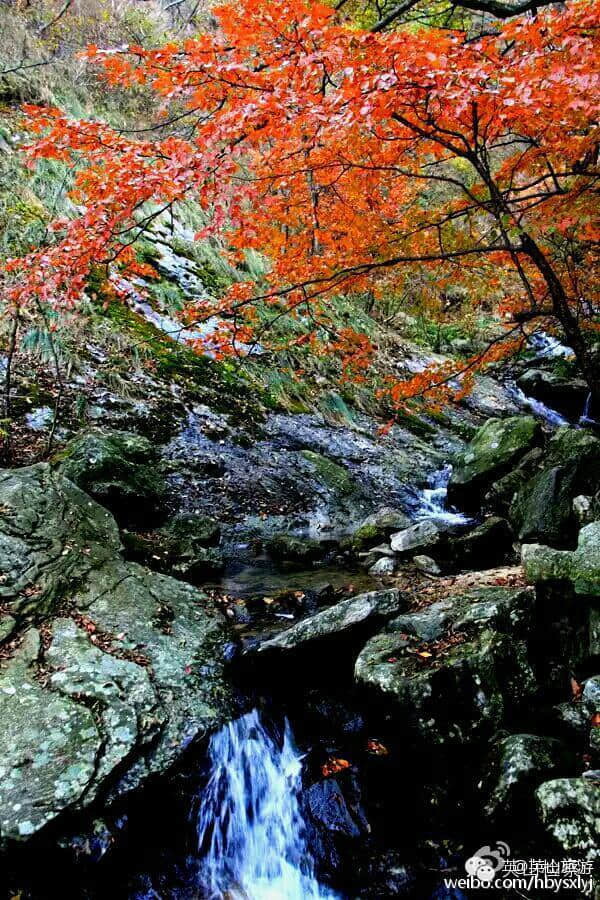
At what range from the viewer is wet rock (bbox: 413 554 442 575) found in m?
6.04

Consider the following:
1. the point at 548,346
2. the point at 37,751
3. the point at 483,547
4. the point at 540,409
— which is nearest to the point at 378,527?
the point at 483,547

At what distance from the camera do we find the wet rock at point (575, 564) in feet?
11.9

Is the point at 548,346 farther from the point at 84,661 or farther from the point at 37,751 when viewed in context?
the point at 37,751

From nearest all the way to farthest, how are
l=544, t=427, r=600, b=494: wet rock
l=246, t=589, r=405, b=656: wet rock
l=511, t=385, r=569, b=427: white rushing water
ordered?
l=246, t=589, r=405, b=656: wet rock, l=544, t=427, r=600, b=494: wet rock, l=511, t=385, r=569, b=427: white rushing water

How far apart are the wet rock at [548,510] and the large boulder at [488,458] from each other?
154cm

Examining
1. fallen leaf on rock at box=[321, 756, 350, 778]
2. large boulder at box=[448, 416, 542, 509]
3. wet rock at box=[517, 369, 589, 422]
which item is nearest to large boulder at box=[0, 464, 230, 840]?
fallen leaf on rock at box=[321, 756, 350, 778]

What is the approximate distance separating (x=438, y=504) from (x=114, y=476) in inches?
238

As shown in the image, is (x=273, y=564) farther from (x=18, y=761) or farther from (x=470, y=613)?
(x=18, y=761)

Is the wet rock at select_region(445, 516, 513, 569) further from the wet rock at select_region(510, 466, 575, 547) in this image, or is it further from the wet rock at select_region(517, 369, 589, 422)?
the wet rock at select_region(517, 369, 589, 422)

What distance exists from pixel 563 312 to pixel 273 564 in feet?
15.3

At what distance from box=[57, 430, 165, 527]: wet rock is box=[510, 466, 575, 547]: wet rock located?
5.44 metres

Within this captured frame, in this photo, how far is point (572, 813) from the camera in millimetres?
2566

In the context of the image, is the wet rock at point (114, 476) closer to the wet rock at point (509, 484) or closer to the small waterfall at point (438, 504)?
the small waterfall at point (438, 504)

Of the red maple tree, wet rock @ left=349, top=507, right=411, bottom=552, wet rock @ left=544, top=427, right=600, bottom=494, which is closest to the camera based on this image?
the red maple tree
